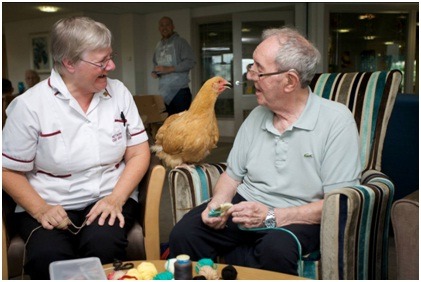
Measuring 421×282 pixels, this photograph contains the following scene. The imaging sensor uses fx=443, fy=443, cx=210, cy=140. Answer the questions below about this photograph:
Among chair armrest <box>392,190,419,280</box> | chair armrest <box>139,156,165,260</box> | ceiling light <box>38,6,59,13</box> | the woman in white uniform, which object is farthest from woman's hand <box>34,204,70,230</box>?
ceiling light <box>38,6,59,13</box>

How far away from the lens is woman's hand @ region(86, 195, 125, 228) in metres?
1.61

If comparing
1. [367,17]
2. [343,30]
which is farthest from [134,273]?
[367,17]

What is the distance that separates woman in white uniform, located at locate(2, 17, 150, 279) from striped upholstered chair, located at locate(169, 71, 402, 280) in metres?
0.29

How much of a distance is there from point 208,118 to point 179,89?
263cm

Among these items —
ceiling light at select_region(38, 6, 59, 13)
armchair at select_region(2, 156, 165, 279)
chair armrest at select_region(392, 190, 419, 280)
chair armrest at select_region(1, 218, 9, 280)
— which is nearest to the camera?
chair armrest at select_region(392, 190, 419, 280)

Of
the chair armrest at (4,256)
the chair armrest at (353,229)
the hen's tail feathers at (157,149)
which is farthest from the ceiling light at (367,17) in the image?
the chair armrest at (4,256)

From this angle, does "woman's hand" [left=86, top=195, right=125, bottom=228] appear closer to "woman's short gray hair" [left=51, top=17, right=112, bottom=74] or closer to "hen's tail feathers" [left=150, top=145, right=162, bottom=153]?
"woman's short gray hair" [left=51, top=17, right=112, bottom=74]

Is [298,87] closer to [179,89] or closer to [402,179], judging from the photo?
[402,179]

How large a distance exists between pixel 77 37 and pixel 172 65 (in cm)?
298

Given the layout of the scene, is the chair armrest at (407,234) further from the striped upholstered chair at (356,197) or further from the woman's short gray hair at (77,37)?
the woman's short gray hair at (77,37)

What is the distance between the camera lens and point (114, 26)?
26.6 ft

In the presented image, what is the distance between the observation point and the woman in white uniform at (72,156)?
5.17 feet

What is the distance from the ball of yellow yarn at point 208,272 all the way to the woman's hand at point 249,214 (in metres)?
0.36

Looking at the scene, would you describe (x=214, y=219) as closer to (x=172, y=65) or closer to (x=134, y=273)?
(x=134, y=273)
